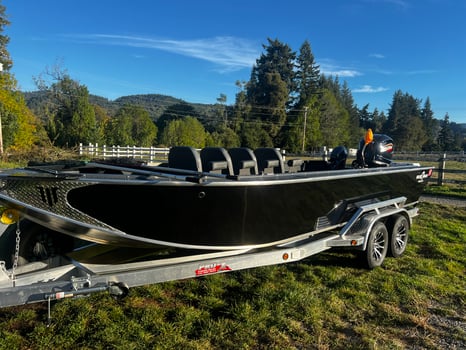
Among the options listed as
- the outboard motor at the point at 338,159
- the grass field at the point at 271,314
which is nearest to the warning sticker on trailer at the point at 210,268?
the grass field at the point at 271,314

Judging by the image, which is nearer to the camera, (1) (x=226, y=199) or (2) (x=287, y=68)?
(1) (x=226, y=199)

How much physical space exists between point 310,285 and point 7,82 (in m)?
24.7

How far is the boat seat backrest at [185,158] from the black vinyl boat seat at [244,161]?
58cm

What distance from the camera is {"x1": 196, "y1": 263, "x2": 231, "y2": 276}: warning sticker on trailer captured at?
3.07 metres

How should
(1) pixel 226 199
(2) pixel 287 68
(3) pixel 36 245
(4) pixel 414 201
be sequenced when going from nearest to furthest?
(1) pixel 226 199 → (3) pixel 36 245 → (4) pixel 414 201 → (2) pixel 287 68

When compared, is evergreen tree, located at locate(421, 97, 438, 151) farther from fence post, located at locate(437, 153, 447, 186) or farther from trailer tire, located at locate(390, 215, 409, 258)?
trailer tire, located at locate(390, 215, 409, 258)

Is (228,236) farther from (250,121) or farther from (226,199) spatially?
(250,121)

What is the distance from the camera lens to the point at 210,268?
3.12 metres

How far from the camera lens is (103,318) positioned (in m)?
3.01

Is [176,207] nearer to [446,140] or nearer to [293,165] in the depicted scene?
[293,165]

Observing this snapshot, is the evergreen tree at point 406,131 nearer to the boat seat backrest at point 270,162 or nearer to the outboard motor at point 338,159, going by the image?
the outboard motor at point 338,159

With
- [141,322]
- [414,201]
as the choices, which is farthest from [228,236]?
[414,201]

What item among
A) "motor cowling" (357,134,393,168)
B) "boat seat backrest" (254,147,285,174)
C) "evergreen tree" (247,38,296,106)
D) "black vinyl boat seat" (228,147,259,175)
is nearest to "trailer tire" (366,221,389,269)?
"motor cowling" (357,134,393,168)

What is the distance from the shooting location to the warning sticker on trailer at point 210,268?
10.1 feet
